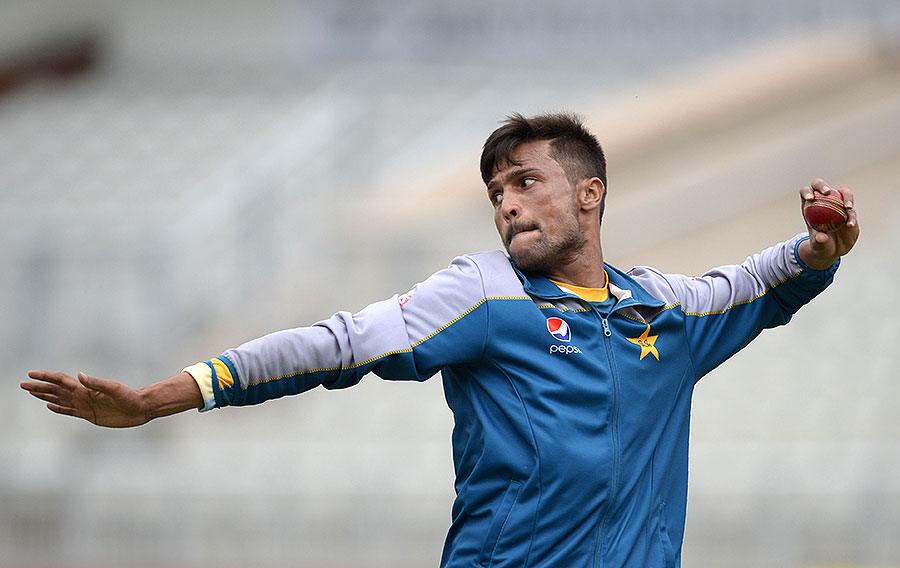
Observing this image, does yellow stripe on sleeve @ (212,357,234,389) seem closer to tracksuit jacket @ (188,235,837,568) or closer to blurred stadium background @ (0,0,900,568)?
tracksuit jacket @ (188,235,837,568)

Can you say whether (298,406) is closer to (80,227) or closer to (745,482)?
(80,227)

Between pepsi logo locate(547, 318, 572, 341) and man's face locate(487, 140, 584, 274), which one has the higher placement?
man's face locate(487, 140, 584, 274)

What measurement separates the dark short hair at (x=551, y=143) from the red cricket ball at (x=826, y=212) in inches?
21.4

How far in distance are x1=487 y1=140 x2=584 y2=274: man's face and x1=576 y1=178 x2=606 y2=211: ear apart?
0.10 feet

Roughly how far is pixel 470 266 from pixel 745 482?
20.2 feet

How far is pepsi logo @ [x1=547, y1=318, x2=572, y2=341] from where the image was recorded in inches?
107

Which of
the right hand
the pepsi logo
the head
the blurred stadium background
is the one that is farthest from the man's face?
the blurred stadium background

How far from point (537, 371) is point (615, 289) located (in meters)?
0.37

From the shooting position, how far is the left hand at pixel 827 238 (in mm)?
2869

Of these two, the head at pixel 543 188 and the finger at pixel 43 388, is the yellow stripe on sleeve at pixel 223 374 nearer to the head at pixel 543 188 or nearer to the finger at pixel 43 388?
the finger at pixel 43 388

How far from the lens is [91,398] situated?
233 centimetres

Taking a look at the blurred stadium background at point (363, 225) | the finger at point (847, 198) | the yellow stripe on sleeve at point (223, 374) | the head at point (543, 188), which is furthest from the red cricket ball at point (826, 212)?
the blurred stadium background at point (363, 225)

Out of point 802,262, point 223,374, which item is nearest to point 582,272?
point 802,262

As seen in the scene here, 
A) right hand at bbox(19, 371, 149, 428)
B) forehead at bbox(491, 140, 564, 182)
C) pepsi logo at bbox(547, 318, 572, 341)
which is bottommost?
right hand at bbox(19, 371, 149, 428)
